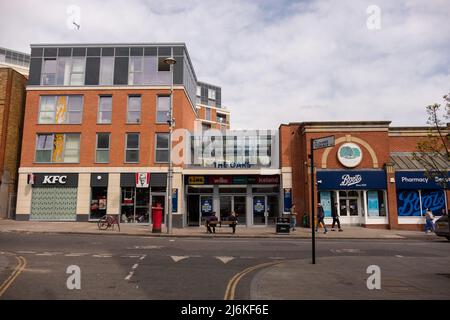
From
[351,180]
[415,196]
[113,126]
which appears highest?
[113,126]

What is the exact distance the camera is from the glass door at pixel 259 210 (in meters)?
27.2

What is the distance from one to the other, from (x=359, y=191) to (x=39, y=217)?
24283 mm

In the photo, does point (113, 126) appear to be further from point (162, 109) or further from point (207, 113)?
point (207, 113)

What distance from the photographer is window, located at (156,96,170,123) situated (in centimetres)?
2802

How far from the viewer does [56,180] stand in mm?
27078

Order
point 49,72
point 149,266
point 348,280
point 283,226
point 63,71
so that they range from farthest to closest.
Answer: point 49,72 < point 63,71 < point 283,226 < point 149,266 < point 348,280

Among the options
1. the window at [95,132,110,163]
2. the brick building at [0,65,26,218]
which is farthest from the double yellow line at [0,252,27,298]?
the brick building at [0,65,26,218]

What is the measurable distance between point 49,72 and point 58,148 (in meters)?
6.45

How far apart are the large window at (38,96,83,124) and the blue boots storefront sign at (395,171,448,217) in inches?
984

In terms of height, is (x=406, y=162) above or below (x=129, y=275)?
above

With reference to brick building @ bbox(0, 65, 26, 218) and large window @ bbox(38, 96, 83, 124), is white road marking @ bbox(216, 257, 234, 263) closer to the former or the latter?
large window @ bbox(38, 96, 83, 124)

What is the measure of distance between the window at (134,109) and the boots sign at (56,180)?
20.2ft

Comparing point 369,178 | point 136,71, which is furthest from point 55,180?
point 369,178

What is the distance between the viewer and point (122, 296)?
661 cm
